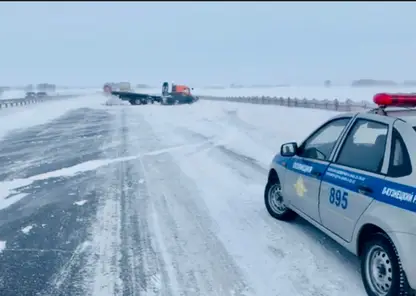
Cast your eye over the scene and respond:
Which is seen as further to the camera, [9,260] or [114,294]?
[9,260]

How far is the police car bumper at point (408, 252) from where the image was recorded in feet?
10.1

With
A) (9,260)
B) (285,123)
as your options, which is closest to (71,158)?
(9,260)

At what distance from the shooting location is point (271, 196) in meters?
6.23

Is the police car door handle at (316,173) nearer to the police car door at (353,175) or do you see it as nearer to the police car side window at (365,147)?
the police car door at (353,175)

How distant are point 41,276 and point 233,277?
1968mm

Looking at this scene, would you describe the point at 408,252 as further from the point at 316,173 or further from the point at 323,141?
the point at 323,141

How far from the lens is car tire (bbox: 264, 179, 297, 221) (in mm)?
5934

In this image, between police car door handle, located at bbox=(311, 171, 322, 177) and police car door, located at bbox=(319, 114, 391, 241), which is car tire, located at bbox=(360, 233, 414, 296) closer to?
police car door, located at bbox=(319, 114, 391, 241)

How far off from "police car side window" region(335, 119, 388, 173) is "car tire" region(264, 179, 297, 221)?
1719mm

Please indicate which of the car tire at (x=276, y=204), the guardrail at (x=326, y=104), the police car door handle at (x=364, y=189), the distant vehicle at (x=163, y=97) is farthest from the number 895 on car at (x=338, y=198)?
the distant vehicle at (x=163, y=97)

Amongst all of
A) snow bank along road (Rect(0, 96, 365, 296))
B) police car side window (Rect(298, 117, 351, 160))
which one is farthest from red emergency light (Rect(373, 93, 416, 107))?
snow bank along road (Rect(0, 96, 365, 296))

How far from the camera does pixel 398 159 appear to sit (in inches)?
137

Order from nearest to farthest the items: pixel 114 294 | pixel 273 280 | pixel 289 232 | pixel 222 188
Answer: pixel 114 294
pixel 273 280
pixel 289 232
pixel 222 188

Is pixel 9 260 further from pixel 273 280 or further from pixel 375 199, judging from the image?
pixel 375 199
